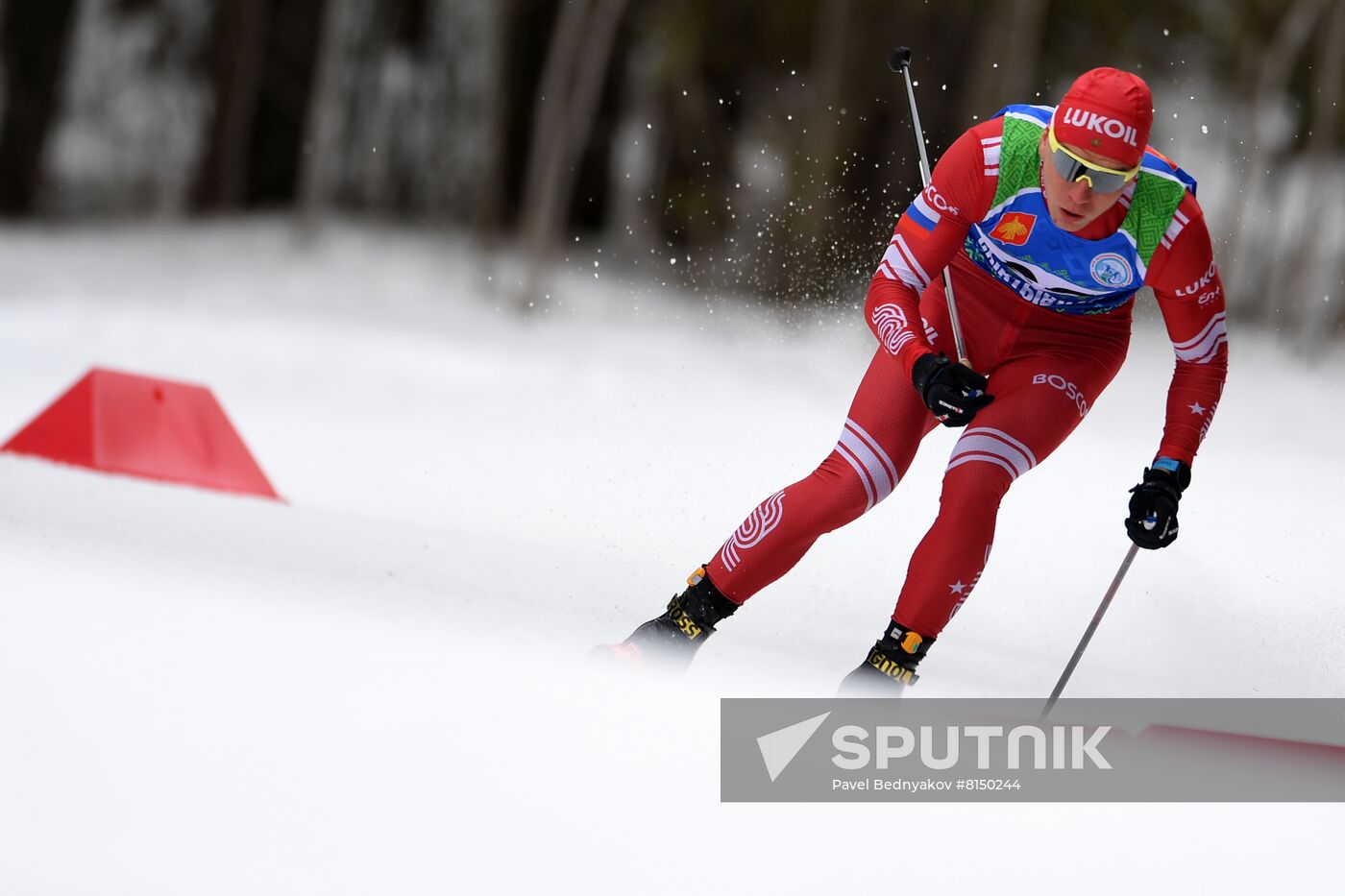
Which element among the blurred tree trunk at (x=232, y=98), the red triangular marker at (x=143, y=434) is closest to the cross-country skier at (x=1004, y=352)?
the red triangular marker at (x=143, y=434)

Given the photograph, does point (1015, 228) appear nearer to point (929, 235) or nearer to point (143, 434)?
point (929, 235)

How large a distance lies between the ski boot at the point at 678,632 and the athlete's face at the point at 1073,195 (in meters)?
1.02

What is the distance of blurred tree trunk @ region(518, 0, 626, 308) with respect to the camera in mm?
12961

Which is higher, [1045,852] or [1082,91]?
[1082,91]

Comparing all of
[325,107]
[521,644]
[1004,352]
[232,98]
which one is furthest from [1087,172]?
[232,98]

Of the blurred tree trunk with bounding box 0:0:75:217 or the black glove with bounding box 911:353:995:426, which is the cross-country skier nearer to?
the black glove with bounding box 911:353:995:426

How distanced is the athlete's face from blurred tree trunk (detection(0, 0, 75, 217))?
44.8 feet

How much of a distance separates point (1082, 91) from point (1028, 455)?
29.4 inches

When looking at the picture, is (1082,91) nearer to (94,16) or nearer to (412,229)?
(412,229)

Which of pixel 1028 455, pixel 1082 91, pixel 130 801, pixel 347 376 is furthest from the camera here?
pixel 347 376

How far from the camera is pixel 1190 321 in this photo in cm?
307

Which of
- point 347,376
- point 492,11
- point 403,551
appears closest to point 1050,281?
point 403,551

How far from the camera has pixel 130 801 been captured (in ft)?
6.74
